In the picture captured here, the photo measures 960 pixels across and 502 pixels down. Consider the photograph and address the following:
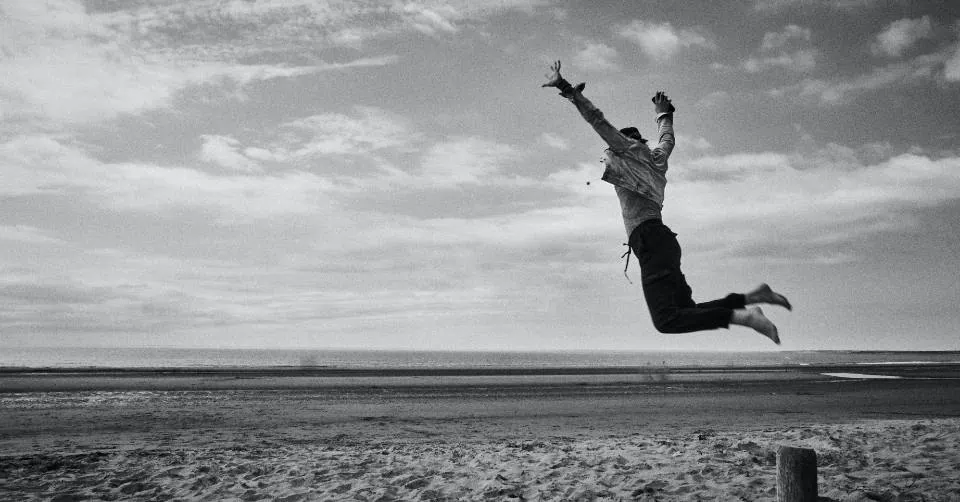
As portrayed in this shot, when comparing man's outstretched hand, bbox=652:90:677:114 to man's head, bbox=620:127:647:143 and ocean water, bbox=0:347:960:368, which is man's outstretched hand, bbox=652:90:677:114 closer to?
man's head, bbox=620:127:647:143

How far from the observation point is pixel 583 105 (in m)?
4.38

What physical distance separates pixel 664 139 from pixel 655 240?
99 centimetres

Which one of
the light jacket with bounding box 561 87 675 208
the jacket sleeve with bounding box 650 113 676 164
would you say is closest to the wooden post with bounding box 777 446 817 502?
the light jacket with bounding box 561 87 675 208

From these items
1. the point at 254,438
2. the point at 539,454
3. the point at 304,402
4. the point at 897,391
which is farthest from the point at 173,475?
the point at 897,391

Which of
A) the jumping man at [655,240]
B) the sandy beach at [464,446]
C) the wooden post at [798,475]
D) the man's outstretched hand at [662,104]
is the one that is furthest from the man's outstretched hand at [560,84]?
the sandy beach at [464,446]

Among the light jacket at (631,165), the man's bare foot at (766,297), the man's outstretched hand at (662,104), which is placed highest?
the man's outstretched hand at (662,104)

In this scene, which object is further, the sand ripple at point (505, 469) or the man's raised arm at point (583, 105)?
the sand ripple at point (505, 469)

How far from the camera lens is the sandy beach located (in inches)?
343

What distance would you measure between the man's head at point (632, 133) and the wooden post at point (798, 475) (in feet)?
10.0

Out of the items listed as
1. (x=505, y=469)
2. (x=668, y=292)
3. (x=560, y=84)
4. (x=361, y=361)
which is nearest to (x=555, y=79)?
(x=560, y=84)

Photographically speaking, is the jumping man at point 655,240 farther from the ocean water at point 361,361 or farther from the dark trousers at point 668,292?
Result: the ocean water at point 361,361

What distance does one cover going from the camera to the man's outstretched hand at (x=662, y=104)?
5090 mm

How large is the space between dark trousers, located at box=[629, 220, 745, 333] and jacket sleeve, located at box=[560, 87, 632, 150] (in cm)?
63

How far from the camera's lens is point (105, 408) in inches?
768
